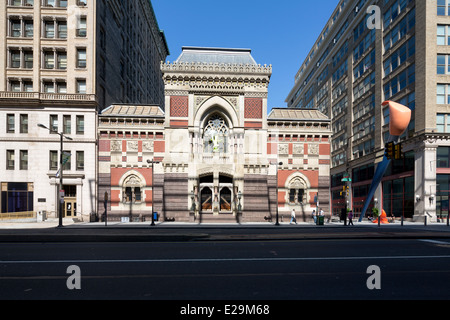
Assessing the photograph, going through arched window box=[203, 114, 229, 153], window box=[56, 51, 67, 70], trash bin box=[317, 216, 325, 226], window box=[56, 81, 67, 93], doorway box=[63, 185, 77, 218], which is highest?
window box=[56, 51, 67, 70]

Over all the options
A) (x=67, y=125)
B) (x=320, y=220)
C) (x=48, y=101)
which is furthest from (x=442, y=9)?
(x=48, y=101)

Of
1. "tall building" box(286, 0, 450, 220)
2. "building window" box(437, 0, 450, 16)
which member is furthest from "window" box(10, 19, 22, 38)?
"building window" box(437, 0, 450, 16)

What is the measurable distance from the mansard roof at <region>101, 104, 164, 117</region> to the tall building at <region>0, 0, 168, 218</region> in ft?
4.98

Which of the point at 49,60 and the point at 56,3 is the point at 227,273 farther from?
the point at 56,3

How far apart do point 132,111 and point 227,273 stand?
3152 centimetres

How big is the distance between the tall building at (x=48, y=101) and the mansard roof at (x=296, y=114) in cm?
2159

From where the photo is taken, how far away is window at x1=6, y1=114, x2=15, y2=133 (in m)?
34.8

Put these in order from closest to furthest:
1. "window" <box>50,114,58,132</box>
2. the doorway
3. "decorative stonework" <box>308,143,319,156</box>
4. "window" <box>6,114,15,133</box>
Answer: the doorway < "window" <box>6,114,15,133</box> < "window" <box>50,114,58,132</box> < "decorative stonework" <box>308,143,319,156</box>

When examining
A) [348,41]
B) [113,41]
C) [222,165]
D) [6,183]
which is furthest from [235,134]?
[348,41]

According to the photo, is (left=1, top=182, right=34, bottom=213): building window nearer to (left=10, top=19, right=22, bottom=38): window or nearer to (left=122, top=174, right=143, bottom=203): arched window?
(left=122, top=174, right=143, bottom=203): arched window

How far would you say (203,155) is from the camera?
3538 centimetres

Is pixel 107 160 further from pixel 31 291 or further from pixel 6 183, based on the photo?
pixel 31 291

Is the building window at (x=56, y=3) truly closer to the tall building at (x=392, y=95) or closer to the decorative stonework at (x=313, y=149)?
the decorative stonework at (x=313, y=149)
